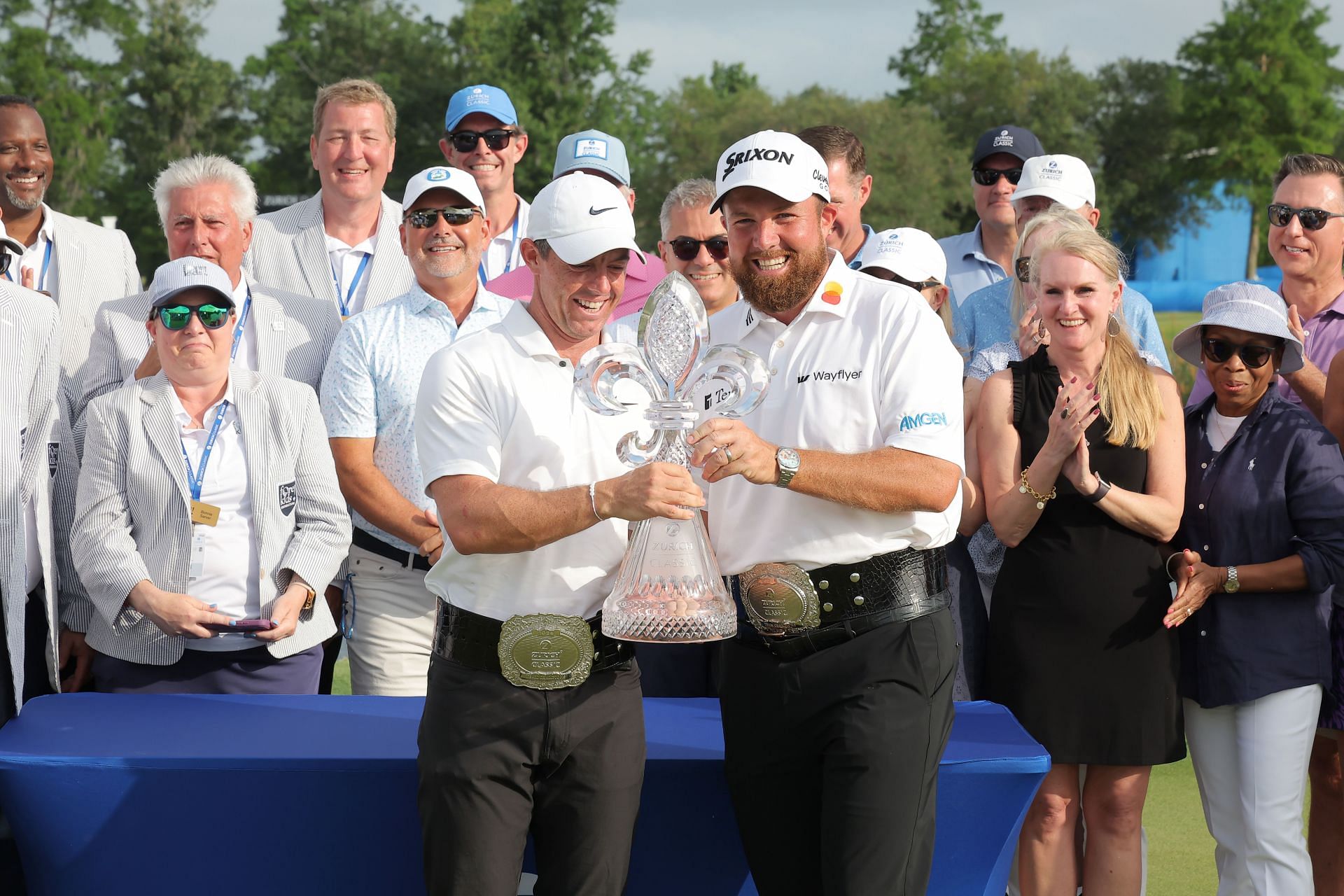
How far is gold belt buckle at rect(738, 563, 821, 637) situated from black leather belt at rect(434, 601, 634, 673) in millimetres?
316

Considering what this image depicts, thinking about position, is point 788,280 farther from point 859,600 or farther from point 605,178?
point 605,178

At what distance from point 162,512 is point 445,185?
1.55 meters

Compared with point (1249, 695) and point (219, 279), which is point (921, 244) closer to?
point (1249, 695)

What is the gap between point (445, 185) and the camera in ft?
16.2

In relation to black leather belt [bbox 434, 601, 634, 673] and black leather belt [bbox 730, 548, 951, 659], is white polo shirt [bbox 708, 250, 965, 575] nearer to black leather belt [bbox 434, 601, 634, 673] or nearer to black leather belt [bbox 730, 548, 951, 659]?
black leather belt [bbox 730, 548, 951, 659]

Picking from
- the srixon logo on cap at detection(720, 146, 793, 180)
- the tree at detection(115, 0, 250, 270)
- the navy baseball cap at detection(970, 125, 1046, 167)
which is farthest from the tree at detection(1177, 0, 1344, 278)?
the srixon logo on cap at detection(720, 146, 793, 180)

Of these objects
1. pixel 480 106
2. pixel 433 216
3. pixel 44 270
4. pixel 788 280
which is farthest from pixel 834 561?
pixel 44 270

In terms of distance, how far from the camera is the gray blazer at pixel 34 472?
4.09m

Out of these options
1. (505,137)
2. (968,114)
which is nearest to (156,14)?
(968,114)

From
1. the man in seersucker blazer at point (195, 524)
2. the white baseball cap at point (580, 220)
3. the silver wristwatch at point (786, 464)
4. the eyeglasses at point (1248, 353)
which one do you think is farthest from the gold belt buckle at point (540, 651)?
the eyeglasses at point (1248, 353)

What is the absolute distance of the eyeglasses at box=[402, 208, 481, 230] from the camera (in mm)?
4887

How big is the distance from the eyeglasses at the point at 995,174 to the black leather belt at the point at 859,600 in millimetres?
3131

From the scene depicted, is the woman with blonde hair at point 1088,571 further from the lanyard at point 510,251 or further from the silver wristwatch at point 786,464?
the lanyard at point 510,251

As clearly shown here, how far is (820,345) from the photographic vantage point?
3168 millimetres
